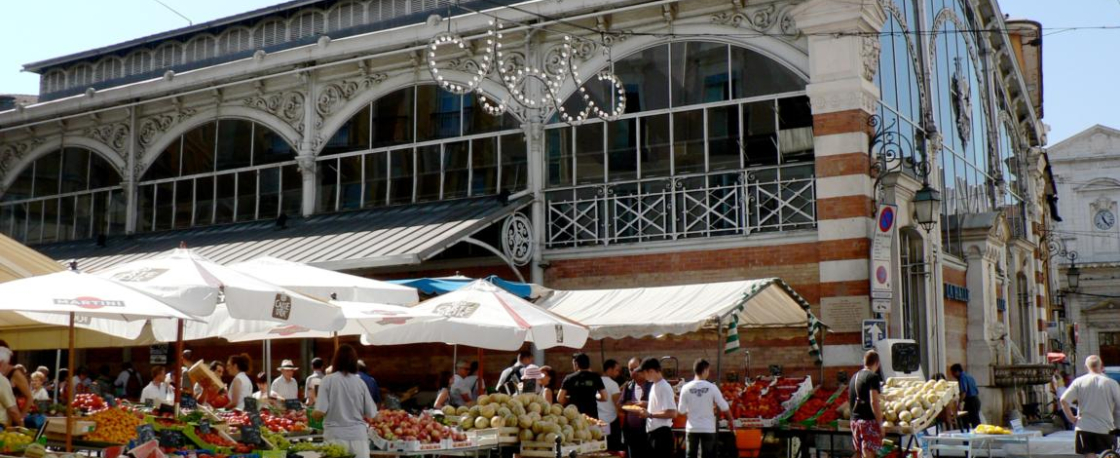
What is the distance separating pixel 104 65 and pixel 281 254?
36.0 ft

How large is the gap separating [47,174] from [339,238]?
35.2 ft

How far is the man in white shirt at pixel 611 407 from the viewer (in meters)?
14.0

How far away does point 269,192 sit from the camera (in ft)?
75.9

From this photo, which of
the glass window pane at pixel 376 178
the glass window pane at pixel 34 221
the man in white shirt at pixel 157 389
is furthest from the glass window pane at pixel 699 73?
the glass window pane at pixel 34 221

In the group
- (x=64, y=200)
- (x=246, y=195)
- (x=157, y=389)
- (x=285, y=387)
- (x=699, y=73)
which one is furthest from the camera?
(x=64, y=200)

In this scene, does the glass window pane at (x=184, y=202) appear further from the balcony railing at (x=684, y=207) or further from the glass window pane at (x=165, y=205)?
the balcony railing at (x=684, y=207)

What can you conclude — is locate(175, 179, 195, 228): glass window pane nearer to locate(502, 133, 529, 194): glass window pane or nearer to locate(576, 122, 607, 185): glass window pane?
locate(502, 133, 529, 194): glass window pane

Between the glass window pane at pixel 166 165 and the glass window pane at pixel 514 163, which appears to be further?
the glass window pane at pixel 166 165

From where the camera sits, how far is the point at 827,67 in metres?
17.2

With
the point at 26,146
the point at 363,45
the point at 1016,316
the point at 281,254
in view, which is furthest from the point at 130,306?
the point at 1016,316

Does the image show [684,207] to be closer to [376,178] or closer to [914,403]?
[914,403]

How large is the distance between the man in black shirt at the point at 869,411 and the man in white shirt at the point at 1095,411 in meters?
2.46

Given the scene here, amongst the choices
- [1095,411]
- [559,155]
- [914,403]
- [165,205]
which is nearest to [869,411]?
[914,403]

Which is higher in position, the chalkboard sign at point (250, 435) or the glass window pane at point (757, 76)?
the glass window pane at point (757, 76)
